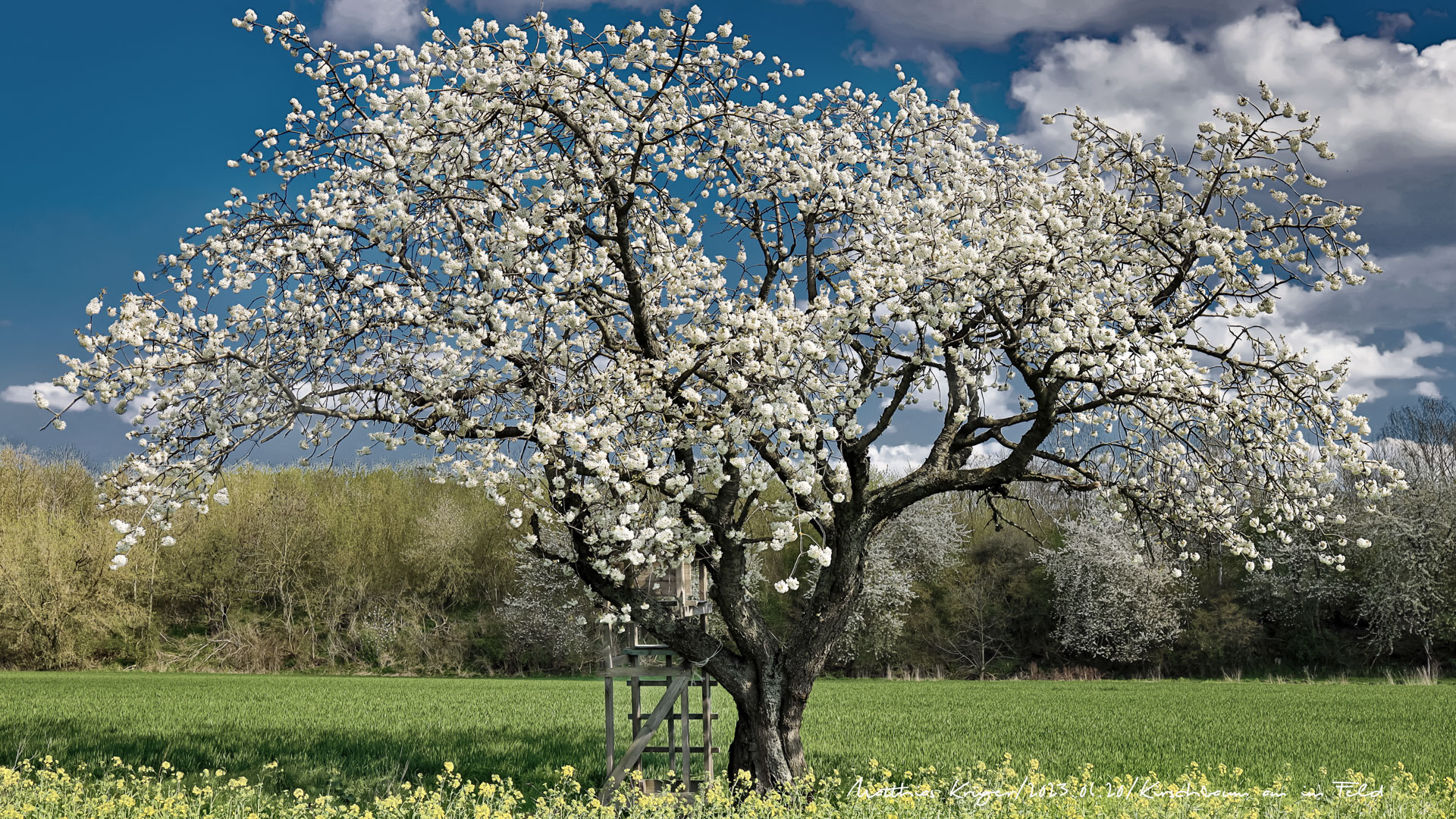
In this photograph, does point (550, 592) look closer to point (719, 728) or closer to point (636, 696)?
point (719, 728)

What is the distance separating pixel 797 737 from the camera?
34.3 ft

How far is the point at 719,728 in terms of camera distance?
1805cm

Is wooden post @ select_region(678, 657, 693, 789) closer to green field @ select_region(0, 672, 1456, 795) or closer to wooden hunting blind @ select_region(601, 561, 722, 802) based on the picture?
wooden hunting blind @ select_region(601, 561, 722, 802)

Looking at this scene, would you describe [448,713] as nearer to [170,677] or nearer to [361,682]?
[361,682]

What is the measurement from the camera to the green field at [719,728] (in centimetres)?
1362

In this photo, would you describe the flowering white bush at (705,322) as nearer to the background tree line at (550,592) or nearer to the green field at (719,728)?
the green field at (719,728)

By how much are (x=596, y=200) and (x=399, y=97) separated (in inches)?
84.9

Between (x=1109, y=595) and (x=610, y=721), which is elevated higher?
(x=1109, y=595)

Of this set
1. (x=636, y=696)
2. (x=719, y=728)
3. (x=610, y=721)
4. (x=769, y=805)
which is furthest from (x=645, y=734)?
(x=719, y=728)

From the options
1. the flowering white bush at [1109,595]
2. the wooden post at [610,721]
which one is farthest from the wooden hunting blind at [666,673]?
the flowering white bush at [1109,595]

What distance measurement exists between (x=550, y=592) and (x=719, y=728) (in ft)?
74.9

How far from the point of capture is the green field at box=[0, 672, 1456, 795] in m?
13.6

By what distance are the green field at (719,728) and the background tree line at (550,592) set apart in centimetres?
678
